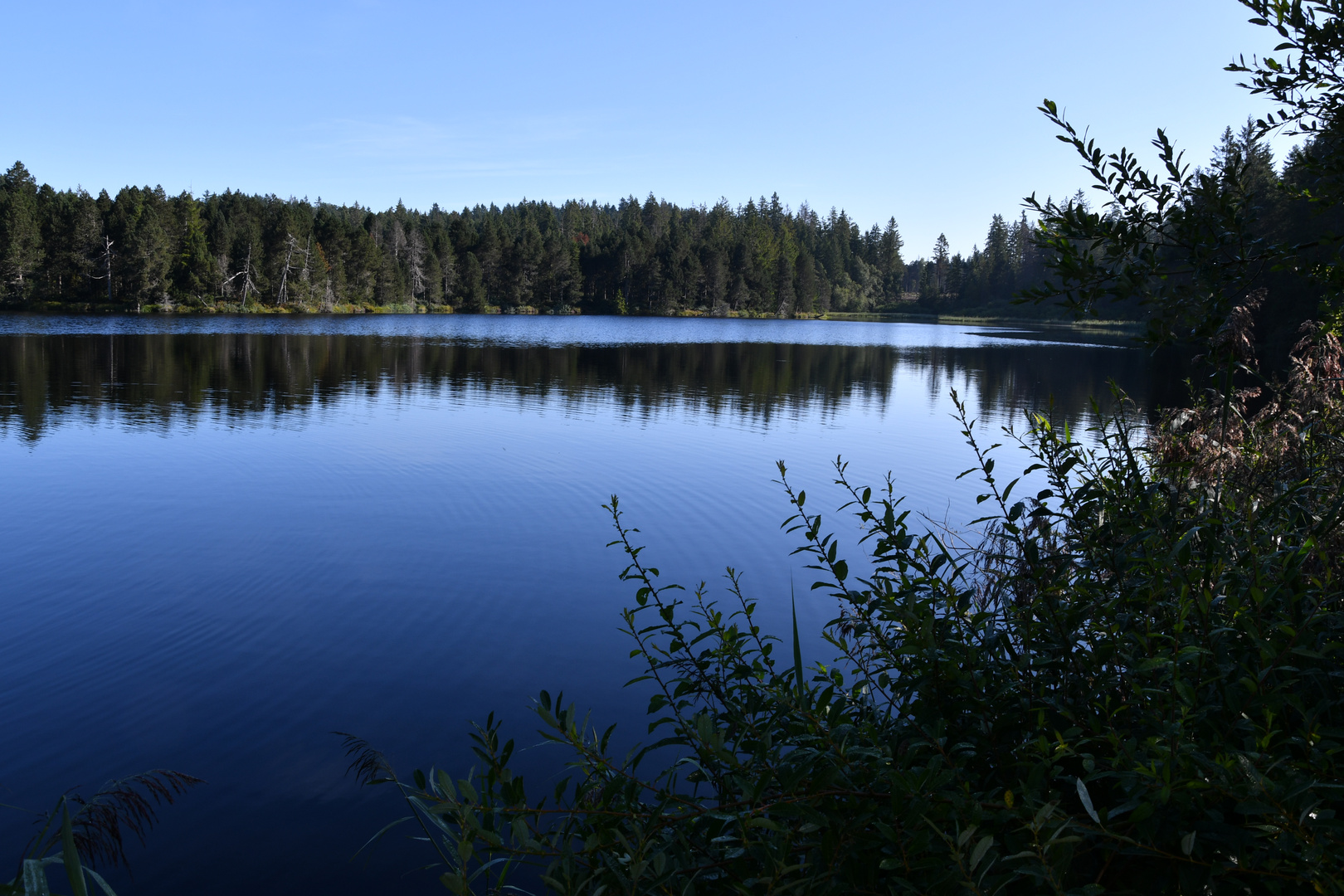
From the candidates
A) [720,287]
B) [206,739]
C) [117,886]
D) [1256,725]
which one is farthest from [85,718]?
[720,287]

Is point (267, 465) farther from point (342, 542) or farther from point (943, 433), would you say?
point (943, 433)

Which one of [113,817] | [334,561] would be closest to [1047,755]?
[113,817]

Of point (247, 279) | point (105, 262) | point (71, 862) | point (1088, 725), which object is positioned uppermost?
point (105, 262)

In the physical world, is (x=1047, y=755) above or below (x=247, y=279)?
below

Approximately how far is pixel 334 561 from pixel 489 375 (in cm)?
2513

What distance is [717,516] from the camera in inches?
545

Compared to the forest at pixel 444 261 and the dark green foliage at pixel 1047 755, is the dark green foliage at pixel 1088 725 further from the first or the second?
the forest at pixel 444 261

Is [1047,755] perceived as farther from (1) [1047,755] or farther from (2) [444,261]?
(2) [444,261]

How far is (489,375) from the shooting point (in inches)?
1390

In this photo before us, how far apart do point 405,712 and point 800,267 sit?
13775 cm

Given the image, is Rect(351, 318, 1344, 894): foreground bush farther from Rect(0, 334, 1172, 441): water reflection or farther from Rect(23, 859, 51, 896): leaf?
Rect(0, 334, 1172, 441): water reflection

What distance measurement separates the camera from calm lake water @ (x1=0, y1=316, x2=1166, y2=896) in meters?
6.13

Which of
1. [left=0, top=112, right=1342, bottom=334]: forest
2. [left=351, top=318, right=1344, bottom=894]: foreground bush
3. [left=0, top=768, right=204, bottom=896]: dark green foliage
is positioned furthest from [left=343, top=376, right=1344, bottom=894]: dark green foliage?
[left=0, top=112, right=1342, bottom=334]: forest

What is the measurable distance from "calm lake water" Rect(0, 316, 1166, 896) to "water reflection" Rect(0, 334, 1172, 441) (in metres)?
0.39
